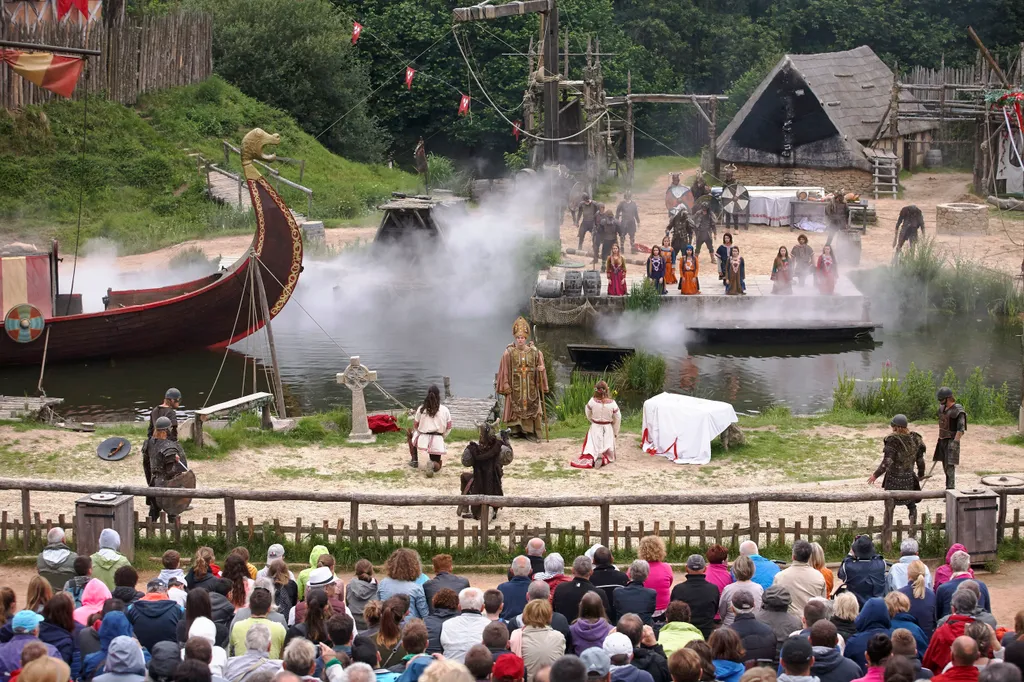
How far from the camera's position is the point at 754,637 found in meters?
8.20

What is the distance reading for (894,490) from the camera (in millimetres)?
12195

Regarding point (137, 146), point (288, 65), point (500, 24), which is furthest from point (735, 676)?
point (500, 24)

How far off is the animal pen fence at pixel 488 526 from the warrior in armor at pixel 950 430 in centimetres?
110

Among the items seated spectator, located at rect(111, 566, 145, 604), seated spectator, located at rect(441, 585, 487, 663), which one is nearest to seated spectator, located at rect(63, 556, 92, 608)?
seated spectator, located at rect(111, 566, 145, 604)

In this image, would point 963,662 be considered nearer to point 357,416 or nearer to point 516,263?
point 357,416

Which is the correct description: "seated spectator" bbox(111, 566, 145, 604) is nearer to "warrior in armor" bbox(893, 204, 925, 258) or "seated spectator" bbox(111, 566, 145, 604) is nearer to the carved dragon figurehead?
the carved dragon figurehead

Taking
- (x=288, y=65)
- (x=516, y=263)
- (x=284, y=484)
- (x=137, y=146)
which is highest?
(x=288, y=65)

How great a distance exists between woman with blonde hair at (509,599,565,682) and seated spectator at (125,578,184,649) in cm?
200

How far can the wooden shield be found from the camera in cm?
1226

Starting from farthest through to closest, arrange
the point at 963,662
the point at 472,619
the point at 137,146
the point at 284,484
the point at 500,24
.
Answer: the point at 500,24 → the point at 137,146 → the point at 284,484 → the point at 472,619 → the point at 963,662

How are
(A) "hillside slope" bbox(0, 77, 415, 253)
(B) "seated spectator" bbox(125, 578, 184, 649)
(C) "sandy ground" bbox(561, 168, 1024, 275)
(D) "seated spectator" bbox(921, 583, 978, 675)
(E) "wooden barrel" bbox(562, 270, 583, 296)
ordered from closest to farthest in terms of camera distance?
(D) "seated spectator" bbox(921, 583, 978, 675)
(B) "seated spectator" bbox(125, 578, 184, 649)
(E) "wooden barrel" bbox(562, 270, 583, 296)
(C) "sandy ground" bbox(561, 168, 1024, 275)
(A) "hillside slope" bbox(0, 77, 415, 253)

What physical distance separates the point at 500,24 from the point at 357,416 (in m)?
27.9

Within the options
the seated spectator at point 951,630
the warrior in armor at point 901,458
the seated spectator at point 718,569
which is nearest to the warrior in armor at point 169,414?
the seated spectator at point 718,569

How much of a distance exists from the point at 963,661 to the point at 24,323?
1561cm
